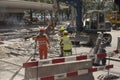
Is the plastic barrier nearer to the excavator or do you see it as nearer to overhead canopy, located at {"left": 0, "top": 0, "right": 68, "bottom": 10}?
the excavator

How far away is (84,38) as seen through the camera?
77.6ft

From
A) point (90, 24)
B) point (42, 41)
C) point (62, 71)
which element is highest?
point (42, 41)

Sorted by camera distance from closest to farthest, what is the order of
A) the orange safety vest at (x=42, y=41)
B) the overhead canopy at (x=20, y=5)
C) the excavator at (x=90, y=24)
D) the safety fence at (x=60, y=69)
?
1. the safety fence at (x=60, y=69)
2. the orange safety vest at (x=42, y=41)
3. the excavator at (x=90, y=24)
4. the overhead canopy at (x=20, y=5)

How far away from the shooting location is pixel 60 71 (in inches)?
372

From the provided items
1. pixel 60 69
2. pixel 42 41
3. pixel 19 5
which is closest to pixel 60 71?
pixel 60 69

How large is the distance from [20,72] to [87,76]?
12.3 ft

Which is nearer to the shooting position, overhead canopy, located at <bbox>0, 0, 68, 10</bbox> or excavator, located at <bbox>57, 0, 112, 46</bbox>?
excavator, located at <bbox>57, 0, 112, 46</bbox>

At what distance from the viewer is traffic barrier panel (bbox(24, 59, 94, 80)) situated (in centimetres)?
886

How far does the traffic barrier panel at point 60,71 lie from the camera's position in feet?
29.1

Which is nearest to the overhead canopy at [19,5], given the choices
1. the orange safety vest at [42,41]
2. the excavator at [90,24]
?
the excavator at [90,24]

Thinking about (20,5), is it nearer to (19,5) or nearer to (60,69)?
(19,5)

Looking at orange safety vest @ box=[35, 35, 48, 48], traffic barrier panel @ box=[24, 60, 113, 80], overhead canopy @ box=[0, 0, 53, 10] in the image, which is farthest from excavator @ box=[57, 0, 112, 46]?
overhead canopy @ box=[0, 0, 53, 10]

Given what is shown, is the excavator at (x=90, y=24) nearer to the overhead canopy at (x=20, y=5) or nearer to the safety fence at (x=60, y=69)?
the safety fence at (x=60, y=69)

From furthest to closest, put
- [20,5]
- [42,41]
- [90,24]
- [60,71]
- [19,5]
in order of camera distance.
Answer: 1. [20,5]
2. [19,5]
3. [90,24]
4. [42,41]
5. [60,71]
